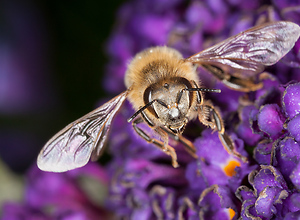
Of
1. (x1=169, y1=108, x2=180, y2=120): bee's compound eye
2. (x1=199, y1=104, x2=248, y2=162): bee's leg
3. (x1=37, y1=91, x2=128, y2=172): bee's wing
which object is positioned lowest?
(x1=199, y1=104, x2=248, y2=162): bee's leg

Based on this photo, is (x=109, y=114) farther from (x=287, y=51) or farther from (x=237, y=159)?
(x=287, y=51)

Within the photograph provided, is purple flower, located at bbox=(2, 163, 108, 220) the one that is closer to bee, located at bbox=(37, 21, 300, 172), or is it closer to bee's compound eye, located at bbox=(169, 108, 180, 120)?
bee, located at bbox=(37, 21, 300, 172)

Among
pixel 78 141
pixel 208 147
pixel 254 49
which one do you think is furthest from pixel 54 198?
pixel 254 49

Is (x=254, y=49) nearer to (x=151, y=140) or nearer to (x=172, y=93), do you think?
(x=172, y=93)

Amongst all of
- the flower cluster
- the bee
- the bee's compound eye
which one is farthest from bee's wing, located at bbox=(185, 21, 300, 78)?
the bee's compound eye

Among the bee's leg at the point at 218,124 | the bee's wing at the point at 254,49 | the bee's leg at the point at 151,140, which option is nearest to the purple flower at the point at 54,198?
the bee's leg at the point at 151,140

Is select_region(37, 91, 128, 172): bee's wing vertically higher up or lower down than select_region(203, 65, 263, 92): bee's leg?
higher up

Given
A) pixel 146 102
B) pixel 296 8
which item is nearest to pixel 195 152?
pixel 146 102
